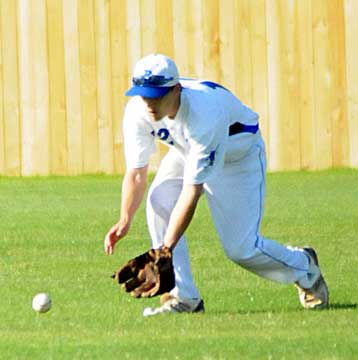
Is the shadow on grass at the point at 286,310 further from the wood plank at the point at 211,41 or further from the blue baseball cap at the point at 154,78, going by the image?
the wood plank at the point at 211,41

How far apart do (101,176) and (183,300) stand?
975cm

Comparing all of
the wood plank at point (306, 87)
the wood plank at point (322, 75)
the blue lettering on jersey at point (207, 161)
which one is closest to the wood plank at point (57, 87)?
the wood plank at point (306, 87)

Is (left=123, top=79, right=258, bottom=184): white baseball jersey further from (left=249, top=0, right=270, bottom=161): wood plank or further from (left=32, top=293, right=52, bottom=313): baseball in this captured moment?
(left=249, top=0, right=270, bottom=161): wood plank

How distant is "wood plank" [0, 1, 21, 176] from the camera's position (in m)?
19.6

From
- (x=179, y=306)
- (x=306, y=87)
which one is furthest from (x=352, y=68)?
(x=179, y=306)

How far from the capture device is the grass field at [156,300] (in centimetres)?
831

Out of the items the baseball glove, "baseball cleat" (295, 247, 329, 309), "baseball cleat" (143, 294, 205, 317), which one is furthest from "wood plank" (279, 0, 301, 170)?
the baseball glove

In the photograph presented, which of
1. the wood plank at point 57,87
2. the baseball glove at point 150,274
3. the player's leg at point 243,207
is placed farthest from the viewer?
the wood plank at point 57,87

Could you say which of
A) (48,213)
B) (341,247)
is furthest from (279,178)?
(341,247)

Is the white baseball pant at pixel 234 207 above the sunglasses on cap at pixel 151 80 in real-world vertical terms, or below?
below

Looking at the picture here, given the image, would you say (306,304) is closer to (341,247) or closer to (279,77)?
(341,247)

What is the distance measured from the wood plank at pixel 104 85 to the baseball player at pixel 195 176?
948 centimetres

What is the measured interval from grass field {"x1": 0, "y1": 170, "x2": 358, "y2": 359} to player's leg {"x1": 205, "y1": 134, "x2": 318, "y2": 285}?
36cm

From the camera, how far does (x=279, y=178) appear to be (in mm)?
18688
